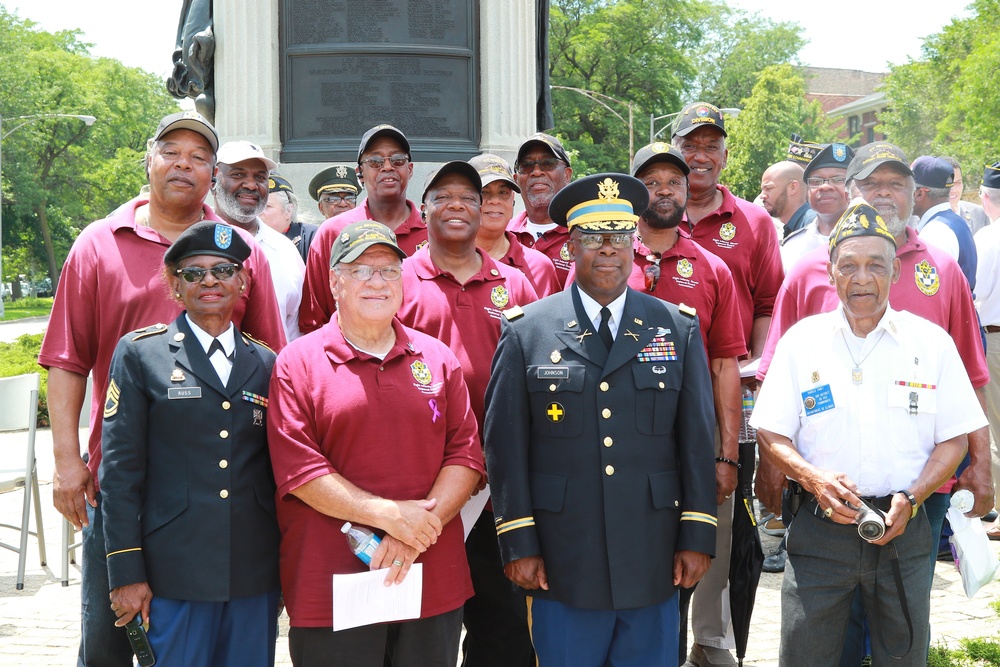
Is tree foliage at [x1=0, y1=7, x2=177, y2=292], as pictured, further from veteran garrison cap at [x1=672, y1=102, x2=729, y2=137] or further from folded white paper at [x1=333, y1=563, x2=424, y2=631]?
folded white paper at [x1=333, y1=563, x2=424, y2=631]

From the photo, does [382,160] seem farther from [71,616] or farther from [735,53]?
[735,53]

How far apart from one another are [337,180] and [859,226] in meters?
3.96

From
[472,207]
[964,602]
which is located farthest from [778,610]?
[472,207]

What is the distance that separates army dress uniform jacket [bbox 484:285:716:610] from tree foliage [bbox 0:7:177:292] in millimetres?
46924

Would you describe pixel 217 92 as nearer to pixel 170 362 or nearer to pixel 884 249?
pixel 170 362

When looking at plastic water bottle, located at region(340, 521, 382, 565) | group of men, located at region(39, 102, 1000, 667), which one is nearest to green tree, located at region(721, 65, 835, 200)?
group of men, located at region(39, 102, 1000, 667)

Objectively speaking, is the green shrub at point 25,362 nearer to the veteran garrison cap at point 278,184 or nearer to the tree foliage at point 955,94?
the veteran garrison cap at point 278,184

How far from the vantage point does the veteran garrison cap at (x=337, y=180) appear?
7.09 m

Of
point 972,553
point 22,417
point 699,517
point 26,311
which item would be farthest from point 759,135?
point 699,517

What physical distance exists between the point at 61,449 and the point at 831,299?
3177 mm

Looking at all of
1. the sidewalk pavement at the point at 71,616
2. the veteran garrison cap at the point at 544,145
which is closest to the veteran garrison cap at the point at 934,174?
the sidewalk pavement at the point at 71,616

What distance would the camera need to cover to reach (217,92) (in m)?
7.82

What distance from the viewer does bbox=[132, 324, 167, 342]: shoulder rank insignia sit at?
3770 mm

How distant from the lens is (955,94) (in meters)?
34.9
